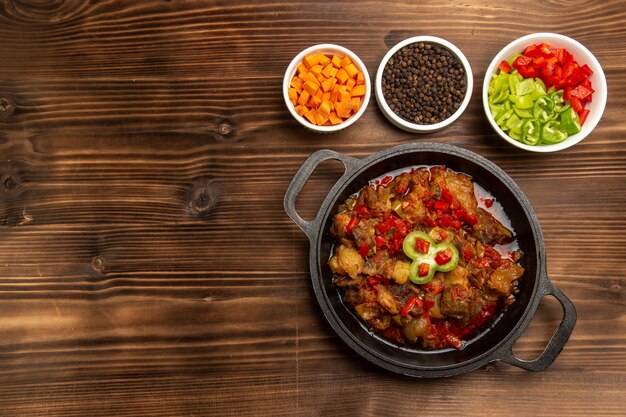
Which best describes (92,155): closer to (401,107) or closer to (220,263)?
(220,263)

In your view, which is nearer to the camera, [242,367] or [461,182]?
[461,182]

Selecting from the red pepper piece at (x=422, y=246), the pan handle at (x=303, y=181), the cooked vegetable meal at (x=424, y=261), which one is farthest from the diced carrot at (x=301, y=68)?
the red pepper piece at (x=422, y=246)

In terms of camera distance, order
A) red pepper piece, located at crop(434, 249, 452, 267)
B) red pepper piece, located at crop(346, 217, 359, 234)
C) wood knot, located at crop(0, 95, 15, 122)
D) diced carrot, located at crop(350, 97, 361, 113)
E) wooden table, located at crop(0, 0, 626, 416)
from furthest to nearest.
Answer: wood knot, located at crop(0, 95, 15, 122) → wooden table, located at crop(0, 0, 626, 416) → diced carrot, located at crop(350, 97, 361, 113) → red pepper piece, located at crop(346, 217, 359, 234) → red pepper piece, located at crop(434, 249, 452, 267)

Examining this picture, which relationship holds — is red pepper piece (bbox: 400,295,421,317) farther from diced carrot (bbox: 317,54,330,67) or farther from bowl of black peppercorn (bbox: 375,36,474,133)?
diced carrot (bbox: 317,54,330,67)

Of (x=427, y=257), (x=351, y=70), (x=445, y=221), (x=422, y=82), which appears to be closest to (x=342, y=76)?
(x=351, y=70)

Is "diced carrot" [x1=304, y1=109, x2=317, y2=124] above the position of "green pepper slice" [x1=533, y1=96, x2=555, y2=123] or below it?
above

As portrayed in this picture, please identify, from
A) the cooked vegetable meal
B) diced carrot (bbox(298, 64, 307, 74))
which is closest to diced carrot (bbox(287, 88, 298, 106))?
diced carrot (bbox(298, 64, 307, 74))

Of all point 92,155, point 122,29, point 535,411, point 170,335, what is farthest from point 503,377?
point 122,29
